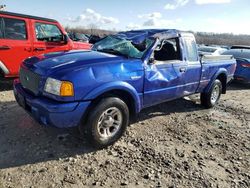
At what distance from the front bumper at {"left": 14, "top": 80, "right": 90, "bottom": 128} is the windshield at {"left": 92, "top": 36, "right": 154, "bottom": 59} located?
1376 millimetres

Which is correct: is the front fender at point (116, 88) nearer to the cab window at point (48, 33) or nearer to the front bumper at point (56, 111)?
the front bumper at point (56, 111)

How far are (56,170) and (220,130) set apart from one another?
11.3ft

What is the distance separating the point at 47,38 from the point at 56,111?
467cm

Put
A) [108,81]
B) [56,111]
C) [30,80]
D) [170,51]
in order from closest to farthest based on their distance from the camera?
[56,111] → [108,81] → [30,80] → [170,51]

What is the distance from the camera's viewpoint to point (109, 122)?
14.0ft

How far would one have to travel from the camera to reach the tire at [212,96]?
6.72m

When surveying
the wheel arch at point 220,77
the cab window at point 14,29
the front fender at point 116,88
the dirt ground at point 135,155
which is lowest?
the dirt ground at point 135,155

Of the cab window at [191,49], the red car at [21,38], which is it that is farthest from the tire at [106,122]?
the red car at [21,38]

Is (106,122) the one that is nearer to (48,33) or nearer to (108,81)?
(108,81)

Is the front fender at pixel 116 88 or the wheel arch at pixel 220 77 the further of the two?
the wheel arch at pixel 220 77

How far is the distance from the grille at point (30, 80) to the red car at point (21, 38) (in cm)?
268

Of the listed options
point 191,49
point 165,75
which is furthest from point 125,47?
point 191,49

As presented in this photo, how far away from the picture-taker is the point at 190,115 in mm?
6320

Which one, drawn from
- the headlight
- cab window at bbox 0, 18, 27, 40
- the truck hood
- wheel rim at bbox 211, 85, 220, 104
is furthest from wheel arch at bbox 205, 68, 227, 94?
cab window at bbox 0, 18, 27, 40
